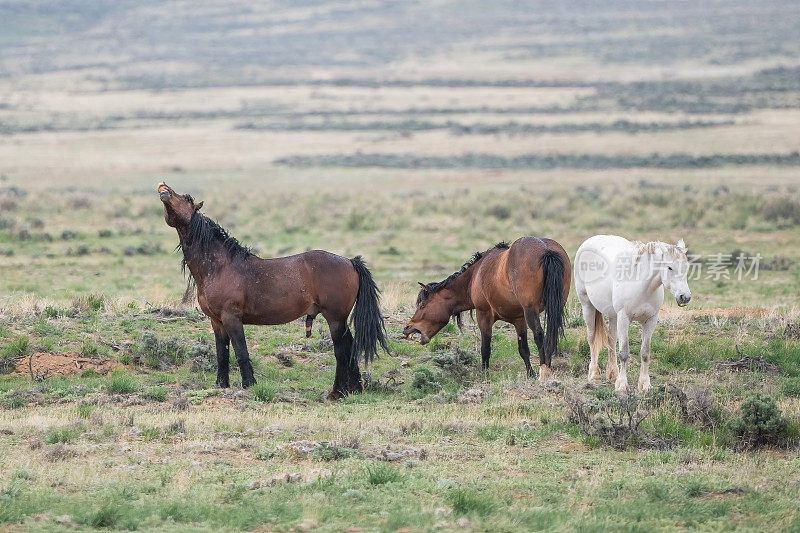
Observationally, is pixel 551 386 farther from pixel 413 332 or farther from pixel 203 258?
pixel 203 258

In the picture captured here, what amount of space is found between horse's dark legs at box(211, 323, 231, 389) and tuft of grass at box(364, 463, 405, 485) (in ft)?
14.4

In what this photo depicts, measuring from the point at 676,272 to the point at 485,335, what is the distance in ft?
11.1

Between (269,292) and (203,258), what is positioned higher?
(203,258)

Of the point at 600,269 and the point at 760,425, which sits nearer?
the point at 760,425

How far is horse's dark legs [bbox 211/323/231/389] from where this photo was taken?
1260 cm

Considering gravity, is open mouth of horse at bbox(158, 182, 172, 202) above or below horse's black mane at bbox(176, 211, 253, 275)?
above

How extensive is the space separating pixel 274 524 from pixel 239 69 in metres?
142

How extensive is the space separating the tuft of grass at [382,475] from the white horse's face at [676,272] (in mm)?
4307

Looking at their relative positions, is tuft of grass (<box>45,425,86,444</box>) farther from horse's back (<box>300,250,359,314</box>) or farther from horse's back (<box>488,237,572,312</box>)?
horse's back (<box>488,237,572,312</box>)

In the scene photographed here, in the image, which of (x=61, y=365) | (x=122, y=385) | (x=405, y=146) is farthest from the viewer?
(x=405, y=146)

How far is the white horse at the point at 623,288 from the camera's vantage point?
11.4 meters

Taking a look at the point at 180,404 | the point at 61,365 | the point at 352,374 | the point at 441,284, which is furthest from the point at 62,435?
the point at 441,284

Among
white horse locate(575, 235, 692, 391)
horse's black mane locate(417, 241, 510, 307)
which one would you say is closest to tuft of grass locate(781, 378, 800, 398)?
white horse locate(575, 235, 692, 391)

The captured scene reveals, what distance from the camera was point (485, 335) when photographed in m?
13.9
